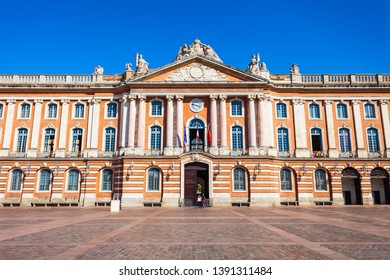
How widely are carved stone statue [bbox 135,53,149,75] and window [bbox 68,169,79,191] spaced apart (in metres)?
13.9

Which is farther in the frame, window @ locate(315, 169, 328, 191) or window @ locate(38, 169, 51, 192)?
window @ locate(38, 169, 51, 192)

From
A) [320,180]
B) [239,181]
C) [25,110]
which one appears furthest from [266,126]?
[25,110]

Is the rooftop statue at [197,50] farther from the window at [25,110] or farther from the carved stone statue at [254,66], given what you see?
the window at [25,110]

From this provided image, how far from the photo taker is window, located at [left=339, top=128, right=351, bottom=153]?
3516 centimetres

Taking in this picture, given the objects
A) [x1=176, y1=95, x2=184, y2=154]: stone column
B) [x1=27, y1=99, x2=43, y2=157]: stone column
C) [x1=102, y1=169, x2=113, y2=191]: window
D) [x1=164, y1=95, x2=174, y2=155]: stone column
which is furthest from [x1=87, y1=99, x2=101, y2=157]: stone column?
[x1=176, y1=95, x2=184, y2=154]: stone column

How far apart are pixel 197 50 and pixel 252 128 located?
11.8 m

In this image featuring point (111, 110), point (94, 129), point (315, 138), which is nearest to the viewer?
point (94, 129)

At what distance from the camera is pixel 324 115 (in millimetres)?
36000

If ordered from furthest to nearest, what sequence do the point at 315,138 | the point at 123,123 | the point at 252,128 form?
the point at 315,138
the point at 123,123
the point at 252,128

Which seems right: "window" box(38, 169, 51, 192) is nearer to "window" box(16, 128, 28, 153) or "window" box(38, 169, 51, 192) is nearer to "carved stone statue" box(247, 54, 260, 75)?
"window" box(16, 128, 28, 153)

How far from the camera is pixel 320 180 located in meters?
34.1

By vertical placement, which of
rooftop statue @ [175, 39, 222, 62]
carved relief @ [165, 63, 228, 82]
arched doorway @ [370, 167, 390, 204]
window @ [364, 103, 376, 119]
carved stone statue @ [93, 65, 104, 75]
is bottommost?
arched doorway @ [370, 167, 390, 204]

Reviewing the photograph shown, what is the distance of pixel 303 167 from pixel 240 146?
763cm

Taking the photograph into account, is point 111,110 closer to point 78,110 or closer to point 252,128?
point 78,110
